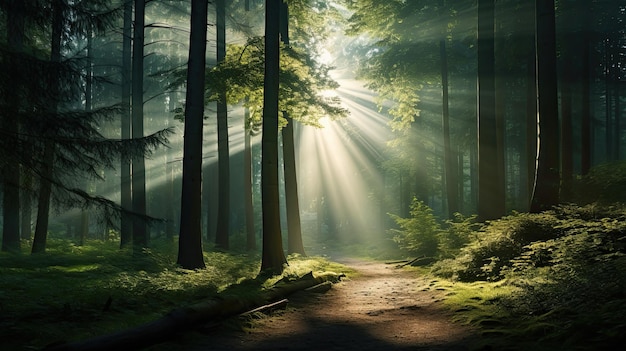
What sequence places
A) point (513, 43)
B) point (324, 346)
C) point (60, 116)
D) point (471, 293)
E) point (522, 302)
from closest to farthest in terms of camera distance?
point (324, 346) < point (522, 302) < point (471, 293) < point (60, 116) < point (513, 43)

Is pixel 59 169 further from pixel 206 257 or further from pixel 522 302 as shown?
pixel 522 302

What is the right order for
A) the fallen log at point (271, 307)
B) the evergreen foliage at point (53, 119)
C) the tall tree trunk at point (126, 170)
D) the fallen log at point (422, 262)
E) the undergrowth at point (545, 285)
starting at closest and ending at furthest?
the undergrowth at point (545, 285) < the fallen log at point (271, 307) < the evergreen foliage at point (53, 119) < the fallen log at point (422, 262) < the tall tree trunk at point (126, 170)

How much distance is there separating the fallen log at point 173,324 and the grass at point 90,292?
0.66 meters

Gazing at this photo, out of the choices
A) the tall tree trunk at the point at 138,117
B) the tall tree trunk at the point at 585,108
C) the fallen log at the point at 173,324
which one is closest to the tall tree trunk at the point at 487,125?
the tall tree trunk at the point at 585,108

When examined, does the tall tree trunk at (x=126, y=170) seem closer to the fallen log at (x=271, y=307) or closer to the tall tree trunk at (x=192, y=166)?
the tall tree trunk at (x=192, y=166)

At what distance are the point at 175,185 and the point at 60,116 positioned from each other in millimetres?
29371

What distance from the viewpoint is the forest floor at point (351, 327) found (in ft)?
20.7

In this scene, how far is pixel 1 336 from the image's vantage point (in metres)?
5.73

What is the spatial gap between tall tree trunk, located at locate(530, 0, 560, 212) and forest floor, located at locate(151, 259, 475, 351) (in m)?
4.28

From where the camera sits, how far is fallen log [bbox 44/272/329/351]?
17.2ft

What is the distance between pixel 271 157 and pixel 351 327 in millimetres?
6752

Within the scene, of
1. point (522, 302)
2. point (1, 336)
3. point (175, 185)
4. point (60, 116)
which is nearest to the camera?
point (1, 336)

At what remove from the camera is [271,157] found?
43.3 ft

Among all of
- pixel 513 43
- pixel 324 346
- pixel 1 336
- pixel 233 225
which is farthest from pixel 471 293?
pixel 233 225
